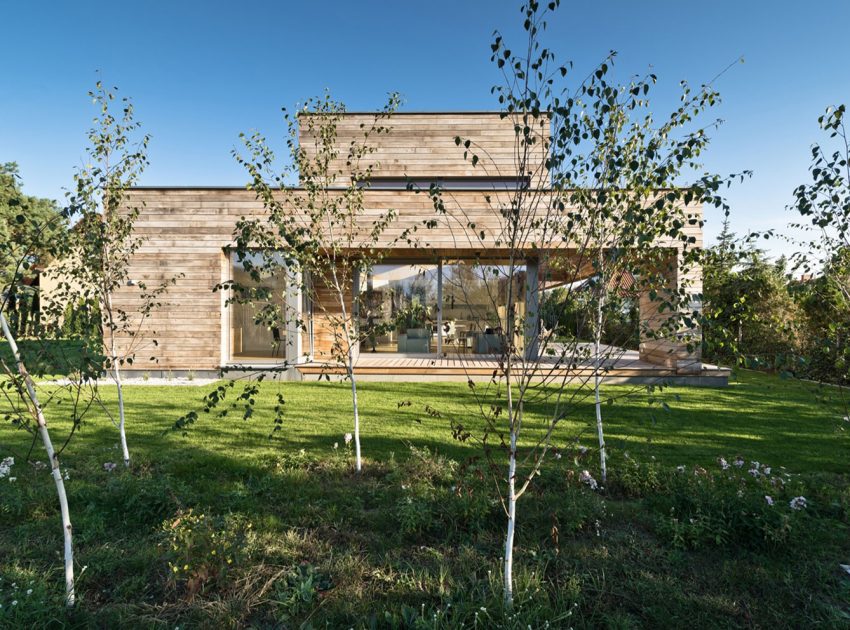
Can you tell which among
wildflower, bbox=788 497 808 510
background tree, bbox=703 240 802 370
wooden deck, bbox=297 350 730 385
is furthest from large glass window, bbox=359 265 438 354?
wildflower, bbox=788 497 808 510

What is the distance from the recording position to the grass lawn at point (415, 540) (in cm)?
216

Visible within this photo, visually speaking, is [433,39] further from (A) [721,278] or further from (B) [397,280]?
(A) [721,278]

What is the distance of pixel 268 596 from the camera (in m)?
2.28

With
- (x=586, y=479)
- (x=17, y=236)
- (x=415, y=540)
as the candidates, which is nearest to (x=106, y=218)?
(x=17, y=236)

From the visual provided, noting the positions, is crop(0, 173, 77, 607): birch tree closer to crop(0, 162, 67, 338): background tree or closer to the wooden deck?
crop(0, 162, 67, 338): background tree

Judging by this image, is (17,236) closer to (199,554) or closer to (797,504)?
(199,554)

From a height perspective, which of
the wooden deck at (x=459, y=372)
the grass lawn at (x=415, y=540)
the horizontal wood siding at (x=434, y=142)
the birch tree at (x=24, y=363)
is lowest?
the grass lawn at (x=415, y=540)

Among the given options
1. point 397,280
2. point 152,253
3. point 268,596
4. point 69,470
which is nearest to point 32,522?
point 69,470

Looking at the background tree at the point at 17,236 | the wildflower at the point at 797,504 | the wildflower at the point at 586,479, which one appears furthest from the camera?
the wildflower at the point at 586,479

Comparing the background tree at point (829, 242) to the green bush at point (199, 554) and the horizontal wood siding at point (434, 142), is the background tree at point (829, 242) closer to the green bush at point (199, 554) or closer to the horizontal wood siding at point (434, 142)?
the green bush at point (199, 554)

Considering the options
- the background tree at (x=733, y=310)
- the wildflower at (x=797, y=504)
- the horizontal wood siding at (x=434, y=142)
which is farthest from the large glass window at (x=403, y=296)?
the wildflower at (x=797, y=504)

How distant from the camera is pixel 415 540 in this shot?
2.91 metres

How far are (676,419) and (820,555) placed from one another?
371 centimetres

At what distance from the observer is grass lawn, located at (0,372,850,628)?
7.10 feet
